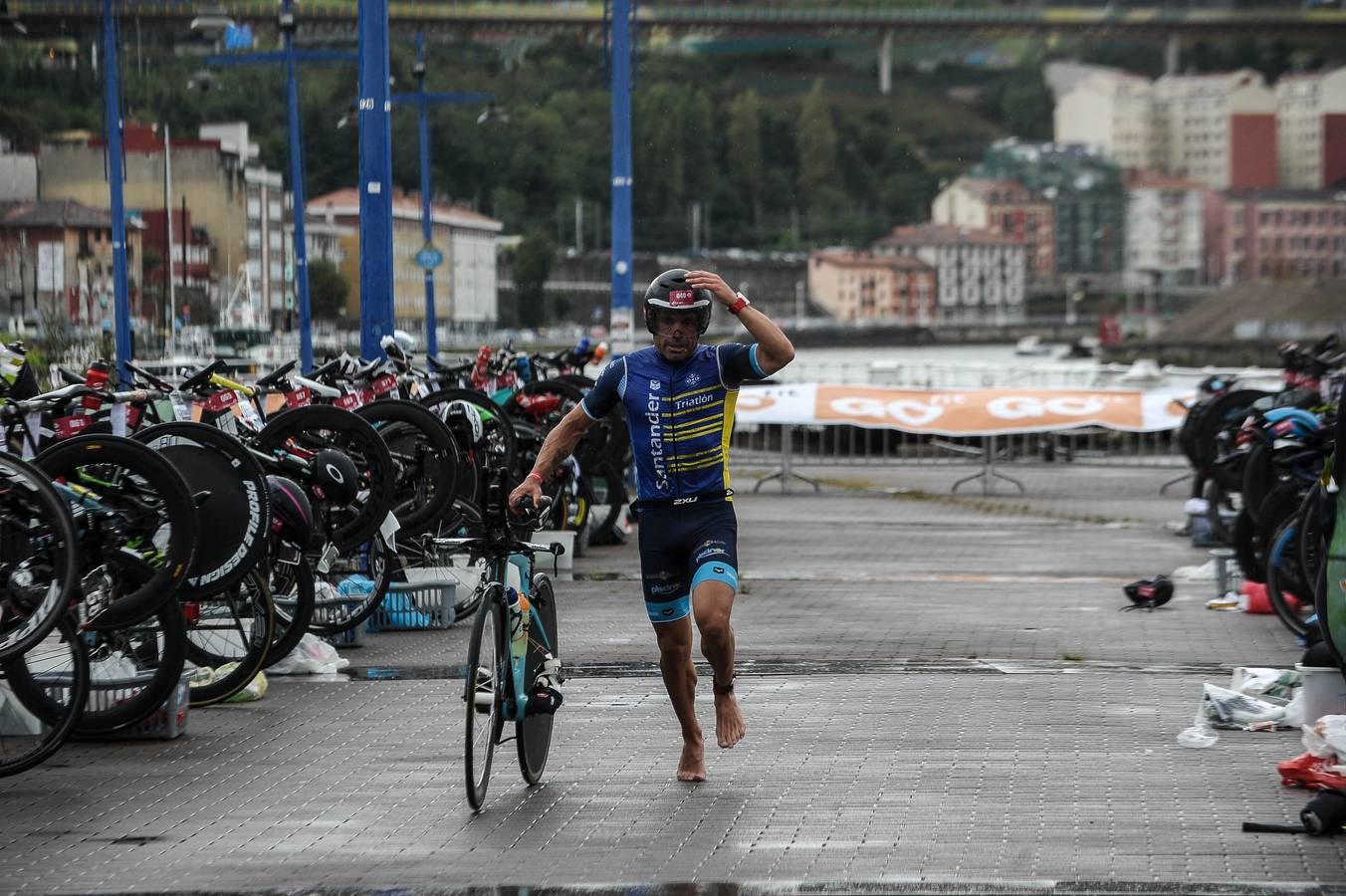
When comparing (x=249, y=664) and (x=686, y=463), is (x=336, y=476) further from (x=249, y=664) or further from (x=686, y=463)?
(x=686, y=463)

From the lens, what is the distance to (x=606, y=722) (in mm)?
8852

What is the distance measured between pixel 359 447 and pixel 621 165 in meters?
14.6

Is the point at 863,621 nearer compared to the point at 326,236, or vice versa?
the point at 863,621

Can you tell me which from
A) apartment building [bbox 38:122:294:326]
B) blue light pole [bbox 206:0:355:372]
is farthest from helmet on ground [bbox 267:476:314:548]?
blue light pole [bbox 206:0:355:372]

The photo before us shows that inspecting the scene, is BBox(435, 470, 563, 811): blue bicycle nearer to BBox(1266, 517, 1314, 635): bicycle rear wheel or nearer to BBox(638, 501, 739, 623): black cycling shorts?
BBox(638, 501, 739, 623): black cycling shorts

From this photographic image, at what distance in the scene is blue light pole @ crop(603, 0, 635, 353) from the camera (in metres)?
25.0

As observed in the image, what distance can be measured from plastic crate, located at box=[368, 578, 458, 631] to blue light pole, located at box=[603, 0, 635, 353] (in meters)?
12.6

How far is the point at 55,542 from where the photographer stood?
23.8 feet

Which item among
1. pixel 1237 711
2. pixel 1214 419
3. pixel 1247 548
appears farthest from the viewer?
pixel 1214 419

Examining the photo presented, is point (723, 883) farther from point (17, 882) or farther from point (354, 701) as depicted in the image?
point (354, 701)

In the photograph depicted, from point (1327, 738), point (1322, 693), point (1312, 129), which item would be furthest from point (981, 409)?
point (1312, 129)

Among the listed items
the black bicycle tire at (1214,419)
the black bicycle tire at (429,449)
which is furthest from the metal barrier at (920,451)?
the black bicycle tire at (429,449)

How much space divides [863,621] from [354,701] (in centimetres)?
408

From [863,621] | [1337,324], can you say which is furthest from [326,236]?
[1337,324]
